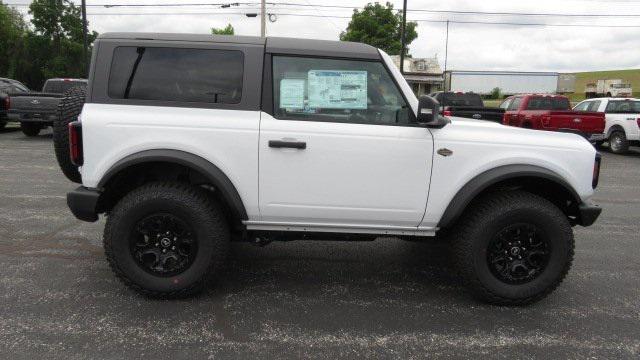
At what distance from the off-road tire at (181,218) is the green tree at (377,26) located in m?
40.0

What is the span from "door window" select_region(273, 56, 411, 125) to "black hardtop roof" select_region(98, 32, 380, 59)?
50 millimetres

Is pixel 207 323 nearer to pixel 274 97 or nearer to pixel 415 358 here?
pixel 415 358

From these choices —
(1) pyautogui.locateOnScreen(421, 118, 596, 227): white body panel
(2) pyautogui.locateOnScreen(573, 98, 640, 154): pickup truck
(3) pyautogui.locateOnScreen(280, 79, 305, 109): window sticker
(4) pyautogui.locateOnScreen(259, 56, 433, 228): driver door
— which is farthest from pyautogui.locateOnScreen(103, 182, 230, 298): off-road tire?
(2) pyautogui.locateOnScreen(573, 98, 640, 154): pickup truck

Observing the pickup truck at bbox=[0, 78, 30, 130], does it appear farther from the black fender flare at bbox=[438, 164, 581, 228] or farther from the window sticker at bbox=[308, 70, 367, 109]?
the black fender flare at bbox=[438, 164, 581, 228]

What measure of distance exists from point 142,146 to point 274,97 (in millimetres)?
987

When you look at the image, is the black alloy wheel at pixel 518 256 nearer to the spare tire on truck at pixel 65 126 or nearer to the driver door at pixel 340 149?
the driver door at pixel 340 149

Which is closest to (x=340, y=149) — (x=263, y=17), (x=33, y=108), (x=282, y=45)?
(x=282, y=45)

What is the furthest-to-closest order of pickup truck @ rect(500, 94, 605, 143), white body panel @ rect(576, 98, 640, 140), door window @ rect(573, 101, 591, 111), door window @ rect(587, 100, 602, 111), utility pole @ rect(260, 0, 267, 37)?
utility pole @ rect(260, 0, 267, 37) → door window @ rect(573, 101, 591, 111) → door window @ rect(587, 100, 602, 111) → white body panel @ rect(576, 98, 640, 140) → pickup truck @ rect(500, 94, 605, 143)

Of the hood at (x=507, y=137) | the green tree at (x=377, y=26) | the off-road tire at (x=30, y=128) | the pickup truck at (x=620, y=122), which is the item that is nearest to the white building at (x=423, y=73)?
the green tree at (x=377, y=26)

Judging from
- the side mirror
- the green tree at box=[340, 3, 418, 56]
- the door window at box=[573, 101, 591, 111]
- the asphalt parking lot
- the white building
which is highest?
the green tree at box=[340, 3, 418, 56]

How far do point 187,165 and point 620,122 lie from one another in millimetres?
14845

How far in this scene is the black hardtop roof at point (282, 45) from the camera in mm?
3637

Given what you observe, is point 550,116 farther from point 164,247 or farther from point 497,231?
point 164,247

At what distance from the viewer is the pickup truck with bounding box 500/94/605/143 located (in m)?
13.0
